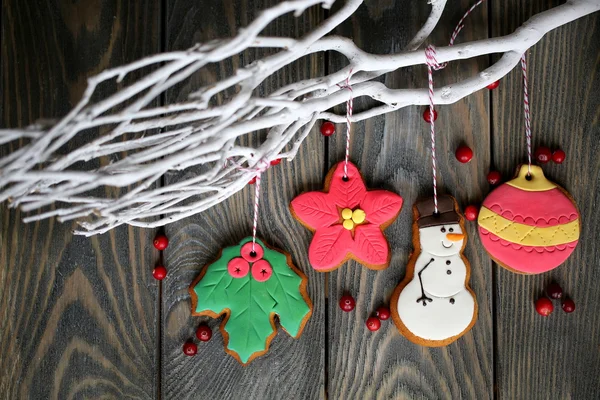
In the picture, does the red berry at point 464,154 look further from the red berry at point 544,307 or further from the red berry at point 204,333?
the red berry at point 204,333

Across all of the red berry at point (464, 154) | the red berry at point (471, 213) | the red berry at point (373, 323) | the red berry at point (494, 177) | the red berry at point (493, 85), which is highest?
the red berry at point (493, 85)

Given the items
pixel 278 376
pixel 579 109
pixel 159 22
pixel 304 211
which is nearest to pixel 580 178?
pixel 579 109

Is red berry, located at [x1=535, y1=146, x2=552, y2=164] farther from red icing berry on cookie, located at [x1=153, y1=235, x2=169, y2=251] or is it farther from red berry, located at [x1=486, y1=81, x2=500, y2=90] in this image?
red icing berry on cookie, located at [x1=153, y1=235, x2=169, y2=251]

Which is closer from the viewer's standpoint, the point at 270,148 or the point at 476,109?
the point at 270,148

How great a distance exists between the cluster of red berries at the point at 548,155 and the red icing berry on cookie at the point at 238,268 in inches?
19.1

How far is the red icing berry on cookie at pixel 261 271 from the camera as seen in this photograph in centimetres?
88

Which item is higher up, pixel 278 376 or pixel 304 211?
pixel 304 211

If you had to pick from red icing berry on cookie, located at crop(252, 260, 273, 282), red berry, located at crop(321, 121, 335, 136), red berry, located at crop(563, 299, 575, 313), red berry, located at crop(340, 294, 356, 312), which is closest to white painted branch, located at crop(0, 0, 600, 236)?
red berry, located at crop(321, 121, 335, 136)

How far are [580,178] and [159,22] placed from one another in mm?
716

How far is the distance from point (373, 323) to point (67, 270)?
1.60 feet

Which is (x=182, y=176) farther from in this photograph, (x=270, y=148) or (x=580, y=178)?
(x=580, y=178)

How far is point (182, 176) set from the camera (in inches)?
36.1

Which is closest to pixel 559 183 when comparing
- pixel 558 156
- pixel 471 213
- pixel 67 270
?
pixel 558 156

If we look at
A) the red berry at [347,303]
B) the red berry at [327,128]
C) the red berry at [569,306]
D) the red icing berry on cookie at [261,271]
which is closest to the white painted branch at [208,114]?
the red berry at [327,128]
